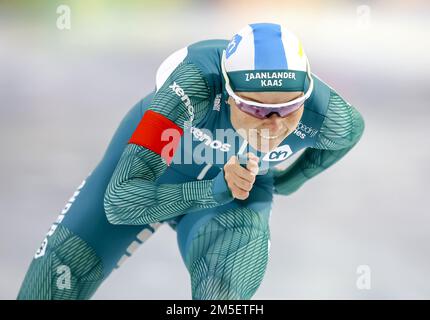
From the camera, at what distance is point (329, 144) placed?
3.50 m

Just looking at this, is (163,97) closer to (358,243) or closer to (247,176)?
(247,176)

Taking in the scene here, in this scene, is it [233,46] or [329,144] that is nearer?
A: [233,46]

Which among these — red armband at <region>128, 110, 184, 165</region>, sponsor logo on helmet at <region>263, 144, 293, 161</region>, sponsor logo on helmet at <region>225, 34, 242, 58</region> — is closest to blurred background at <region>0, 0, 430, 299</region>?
sponsor logo on helmet at <region>263, 144, 293, 161</region>

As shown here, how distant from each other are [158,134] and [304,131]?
2.12 ft

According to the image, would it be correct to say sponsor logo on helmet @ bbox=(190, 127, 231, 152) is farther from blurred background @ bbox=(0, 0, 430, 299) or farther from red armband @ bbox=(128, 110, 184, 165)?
blurred background @ bbox=(0, 0, 430, 299)

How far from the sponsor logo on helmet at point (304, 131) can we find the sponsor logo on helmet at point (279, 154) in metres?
0.07

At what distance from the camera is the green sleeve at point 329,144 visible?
340cm

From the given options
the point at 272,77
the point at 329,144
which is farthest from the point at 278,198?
the point at 272,77

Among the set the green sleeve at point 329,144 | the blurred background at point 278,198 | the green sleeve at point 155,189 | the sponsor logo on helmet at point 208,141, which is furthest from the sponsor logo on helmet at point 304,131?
the blurred background at point 278,198

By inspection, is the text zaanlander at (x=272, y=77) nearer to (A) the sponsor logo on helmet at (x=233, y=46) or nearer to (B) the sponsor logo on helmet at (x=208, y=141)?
(A) the sponsor logo on helmet at (x=233, y=46)

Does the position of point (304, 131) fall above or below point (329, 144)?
above

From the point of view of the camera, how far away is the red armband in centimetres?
303

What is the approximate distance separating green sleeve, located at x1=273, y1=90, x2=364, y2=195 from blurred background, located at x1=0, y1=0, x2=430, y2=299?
1.66 feet

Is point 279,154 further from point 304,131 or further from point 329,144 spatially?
point 329,144
